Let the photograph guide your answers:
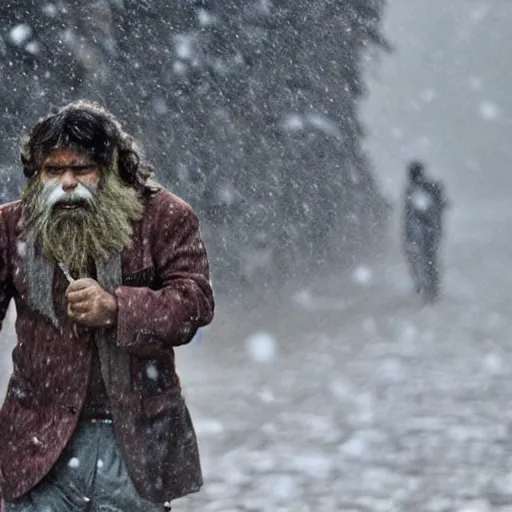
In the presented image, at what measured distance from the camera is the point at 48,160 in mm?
3248

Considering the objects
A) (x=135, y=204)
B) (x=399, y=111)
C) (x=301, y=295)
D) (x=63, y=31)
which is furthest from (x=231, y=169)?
(x=399, y=111)

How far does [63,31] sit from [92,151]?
946 centimetres

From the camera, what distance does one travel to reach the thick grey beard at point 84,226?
3262 millimetres

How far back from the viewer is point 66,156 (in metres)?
3.23

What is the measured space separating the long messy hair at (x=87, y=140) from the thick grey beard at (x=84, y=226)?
0.06 metres

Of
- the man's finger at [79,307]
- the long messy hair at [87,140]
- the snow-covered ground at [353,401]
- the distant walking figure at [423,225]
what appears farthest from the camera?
the distant walking figure at [423,225]

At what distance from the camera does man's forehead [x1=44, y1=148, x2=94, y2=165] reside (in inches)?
127

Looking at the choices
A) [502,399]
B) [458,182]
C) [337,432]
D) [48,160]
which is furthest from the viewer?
[458,182]

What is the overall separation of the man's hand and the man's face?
8.5 inches

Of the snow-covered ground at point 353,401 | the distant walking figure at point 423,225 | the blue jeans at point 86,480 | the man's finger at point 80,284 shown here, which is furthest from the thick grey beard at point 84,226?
the distant walking figure at point 423,225

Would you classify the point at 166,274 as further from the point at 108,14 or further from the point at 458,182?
the point at 458,182

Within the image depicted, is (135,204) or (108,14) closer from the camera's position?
(135,204)

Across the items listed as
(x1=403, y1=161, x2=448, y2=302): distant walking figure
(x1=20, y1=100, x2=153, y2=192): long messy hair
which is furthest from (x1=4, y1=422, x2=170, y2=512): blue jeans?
(x1=403, y1=161, x2=448, y2=302): distant walking figure

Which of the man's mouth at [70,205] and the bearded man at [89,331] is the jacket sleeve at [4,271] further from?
the man's mouth at [70,205]
